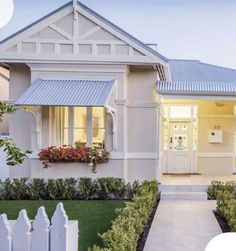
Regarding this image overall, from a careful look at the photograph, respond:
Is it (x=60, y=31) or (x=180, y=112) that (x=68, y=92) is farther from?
(x=180, y=112)

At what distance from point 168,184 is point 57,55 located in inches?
200

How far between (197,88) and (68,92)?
4.26 m

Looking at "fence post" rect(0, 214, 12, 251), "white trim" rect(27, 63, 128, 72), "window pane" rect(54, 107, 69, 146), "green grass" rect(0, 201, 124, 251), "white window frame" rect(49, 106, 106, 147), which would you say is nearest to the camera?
"fence post" rect(0, 214, 12, 251)

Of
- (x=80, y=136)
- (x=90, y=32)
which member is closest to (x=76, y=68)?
(x=90, y=32)

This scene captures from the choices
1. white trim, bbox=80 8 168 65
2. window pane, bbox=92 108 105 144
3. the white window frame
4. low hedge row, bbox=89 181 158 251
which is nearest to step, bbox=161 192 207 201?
low hedge row, bbox=89 181 158 251

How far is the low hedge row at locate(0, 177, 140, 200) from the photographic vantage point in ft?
35.1

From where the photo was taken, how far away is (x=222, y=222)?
822 cm

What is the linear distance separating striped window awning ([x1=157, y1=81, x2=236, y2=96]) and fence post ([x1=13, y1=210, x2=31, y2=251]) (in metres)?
8.90

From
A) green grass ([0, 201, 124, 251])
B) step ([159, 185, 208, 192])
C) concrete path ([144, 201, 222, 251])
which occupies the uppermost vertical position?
step ([159, 185, 208, 192])

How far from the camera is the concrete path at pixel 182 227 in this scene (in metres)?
6.58

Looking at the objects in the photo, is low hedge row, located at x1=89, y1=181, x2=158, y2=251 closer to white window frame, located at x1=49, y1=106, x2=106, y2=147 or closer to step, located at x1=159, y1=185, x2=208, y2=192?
step, located at x1=159, y1=185, x2=208, y2=192

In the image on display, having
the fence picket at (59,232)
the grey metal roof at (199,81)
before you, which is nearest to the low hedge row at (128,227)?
the fence picket at (59,232)

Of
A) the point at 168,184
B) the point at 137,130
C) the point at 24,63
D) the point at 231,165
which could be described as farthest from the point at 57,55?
the point at 231,165

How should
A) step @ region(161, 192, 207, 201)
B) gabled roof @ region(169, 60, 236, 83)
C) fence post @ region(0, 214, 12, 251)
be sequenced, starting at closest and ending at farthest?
fence post @ region(0, 214, 12, 251)
step @ region(161, 192, 207, 201)
gabled roof @ region(169, 60, 236, 83)
